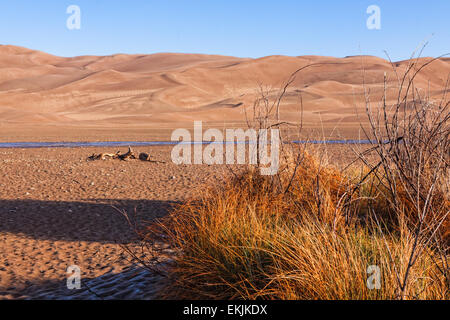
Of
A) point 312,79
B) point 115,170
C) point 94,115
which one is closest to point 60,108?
point 94,115

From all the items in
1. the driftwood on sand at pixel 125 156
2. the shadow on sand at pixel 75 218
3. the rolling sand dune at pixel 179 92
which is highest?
the rolling sand dune at pixel 179 92

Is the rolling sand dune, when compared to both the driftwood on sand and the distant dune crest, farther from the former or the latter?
the driftwood on sand

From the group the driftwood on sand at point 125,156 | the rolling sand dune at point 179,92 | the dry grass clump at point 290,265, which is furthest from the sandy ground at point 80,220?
the rolling sand dune at point 179,92

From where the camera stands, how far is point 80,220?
7297mm

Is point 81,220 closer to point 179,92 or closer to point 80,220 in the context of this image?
point 80,220

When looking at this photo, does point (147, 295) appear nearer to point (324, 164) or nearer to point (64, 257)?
point (64, 257)

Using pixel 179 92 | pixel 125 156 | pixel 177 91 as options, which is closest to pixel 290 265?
pixel 125 156

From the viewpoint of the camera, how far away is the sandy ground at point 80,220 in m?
4.46

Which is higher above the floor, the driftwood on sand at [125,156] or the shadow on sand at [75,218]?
the driftwood on sand at [125,156]

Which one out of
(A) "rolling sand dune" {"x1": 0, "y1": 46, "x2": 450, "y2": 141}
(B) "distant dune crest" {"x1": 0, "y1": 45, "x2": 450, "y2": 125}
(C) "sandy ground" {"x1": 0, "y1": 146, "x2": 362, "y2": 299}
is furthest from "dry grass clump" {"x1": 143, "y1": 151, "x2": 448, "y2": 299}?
(B) "distant dune crest" {"x1": 0, "y1": 45, "x2": 450, "y2": 125}

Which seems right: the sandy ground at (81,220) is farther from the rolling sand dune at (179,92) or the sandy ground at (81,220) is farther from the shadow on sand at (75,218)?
the rolling sand dune at (179,92)

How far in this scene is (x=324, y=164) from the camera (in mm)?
6746
